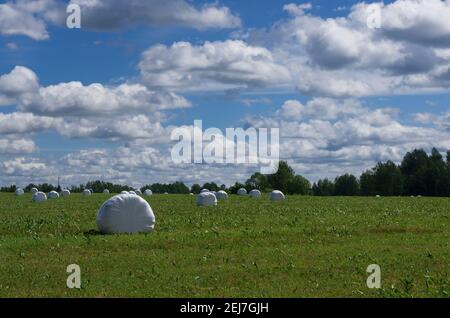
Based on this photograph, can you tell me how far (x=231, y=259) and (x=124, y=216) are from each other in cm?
705

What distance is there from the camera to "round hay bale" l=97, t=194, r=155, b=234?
25.2 meters

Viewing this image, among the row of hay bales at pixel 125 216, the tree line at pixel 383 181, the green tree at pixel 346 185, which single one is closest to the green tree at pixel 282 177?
the tree line at pixel 383 181

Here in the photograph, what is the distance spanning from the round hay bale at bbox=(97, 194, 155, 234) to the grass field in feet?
2.61

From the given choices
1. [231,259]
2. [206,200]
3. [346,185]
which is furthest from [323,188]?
[231,259]

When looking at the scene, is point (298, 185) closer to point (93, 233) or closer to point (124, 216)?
point (93, 233)

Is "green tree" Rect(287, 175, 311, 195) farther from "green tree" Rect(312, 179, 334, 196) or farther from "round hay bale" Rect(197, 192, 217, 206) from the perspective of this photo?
"round hay bale" Rect(197, 192, 217, 206)

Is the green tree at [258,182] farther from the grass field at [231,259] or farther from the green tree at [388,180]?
the grass field at [231,259]

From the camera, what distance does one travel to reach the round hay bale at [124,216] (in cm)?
2525

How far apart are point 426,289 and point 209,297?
4.74 m

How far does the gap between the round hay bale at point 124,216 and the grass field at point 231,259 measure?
31.4 inches

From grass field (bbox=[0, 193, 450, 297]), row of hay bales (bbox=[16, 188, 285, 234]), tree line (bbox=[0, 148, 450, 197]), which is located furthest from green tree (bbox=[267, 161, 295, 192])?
row of hay bales (bbox=[16, 188, 285, 234])

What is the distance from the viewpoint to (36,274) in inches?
693

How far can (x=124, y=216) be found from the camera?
25.4m

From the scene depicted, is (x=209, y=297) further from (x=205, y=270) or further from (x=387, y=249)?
(x=387, y=249)
